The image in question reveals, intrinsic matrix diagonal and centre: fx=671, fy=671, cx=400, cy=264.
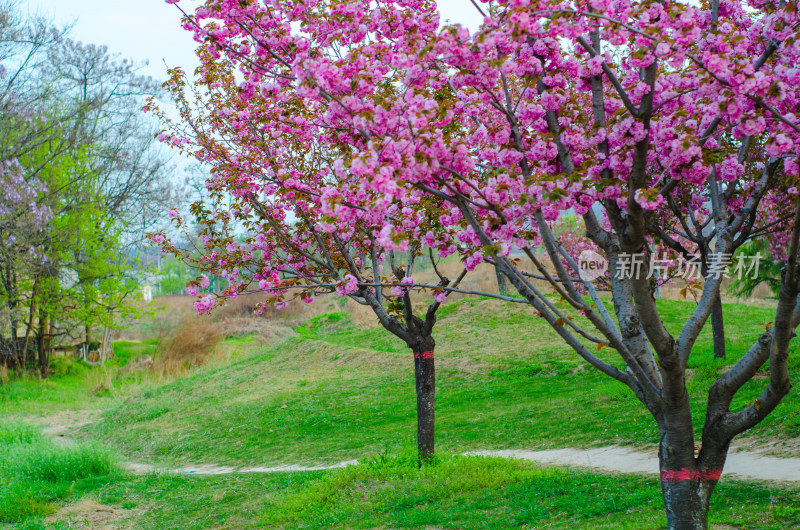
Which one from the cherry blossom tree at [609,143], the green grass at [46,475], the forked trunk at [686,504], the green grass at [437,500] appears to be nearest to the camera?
the cherry blossom tree at [609,143]

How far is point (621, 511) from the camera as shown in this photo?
214 inches

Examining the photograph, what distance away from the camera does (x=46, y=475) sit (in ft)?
32.2

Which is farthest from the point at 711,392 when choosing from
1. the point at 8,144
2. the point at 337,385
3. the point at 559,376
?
the point at 8,144

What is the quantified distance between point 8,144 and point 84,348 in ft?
28.4

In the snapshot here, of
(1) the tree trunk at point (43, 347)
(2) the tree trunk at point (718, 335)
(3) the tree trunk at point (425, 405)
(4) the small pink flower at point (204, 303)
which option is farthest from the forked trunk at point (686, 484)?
(1) the tree trunk at point (43, 347)

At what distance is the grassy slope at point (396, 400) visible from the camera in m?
9.88

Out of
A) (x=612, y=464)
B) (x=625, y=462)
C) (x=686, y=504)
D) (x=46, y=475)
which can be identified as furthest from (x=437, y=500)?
(x=46, y=475)

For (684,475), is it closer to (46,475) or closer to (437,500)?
(437,500)

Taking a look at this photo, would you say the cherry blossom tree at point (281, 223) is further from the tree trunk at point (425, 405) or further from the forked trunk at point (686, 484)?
the forked trunk at point (686, 484)

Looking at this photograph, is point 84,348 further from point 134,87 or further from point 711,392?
point 711,392

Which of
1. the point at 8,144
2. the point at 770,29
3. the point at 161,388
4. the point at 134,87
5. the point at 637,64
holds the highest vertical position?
the point at 134,87

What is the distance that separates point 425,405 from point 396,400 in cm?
661

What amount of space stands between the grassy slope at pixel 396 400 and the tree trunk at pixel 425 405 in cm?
183

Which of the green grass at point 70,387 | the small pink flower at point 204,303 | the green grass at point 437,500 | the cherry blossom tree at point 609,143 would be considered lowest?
the green grass at point 70,387
